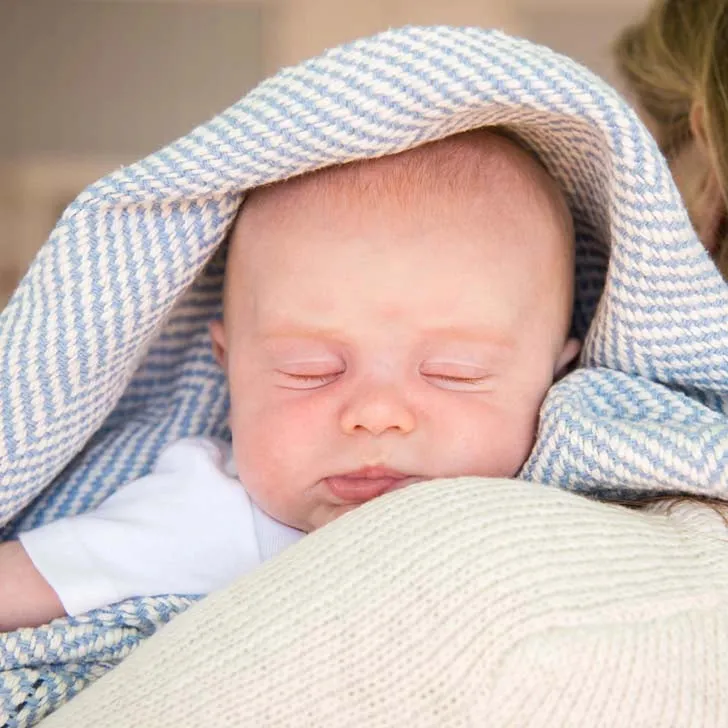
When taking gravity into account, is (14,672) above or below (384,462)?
below

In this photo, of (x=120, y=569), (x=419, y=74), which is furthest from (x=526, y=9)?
(x=120, y=569)

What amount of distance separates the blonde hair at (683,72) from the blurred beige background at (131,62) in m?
1.10

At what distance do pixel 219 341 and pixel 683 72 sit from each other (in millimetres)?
697

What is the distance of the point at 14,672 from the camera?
2.40 feet

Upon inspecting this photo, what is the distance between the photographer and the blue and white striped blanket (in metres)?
0.74

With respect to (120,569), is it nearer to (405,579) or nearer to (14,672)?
(14,672)

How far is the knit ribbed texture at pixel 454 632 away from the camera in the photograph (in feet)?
1.68

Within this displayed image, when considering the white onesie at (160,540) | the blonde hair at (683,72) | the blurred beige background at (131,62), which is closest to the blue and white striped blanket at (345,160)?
the white onesie at (160,540)

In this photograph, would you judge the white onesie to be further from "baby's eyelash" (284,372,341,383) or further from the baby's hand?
"baby's eyelash" (284,372,341,383)

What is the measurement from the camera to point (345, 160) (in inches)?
31.6

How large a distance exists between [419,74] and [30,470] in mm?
467

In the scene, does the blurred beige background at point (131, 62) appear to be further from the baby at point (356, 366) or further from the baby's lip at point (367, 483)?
the baby's lip at point (367, 483)

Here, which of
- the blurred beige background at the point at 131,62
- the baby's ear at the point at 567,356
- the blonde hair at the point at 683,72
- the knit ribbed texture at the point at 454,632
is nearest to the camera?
the knit ribbed texture at the point at 454,632

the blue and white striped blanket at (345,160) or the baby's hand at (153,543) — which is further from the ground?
the blue and white striped blanket at (345,160)
